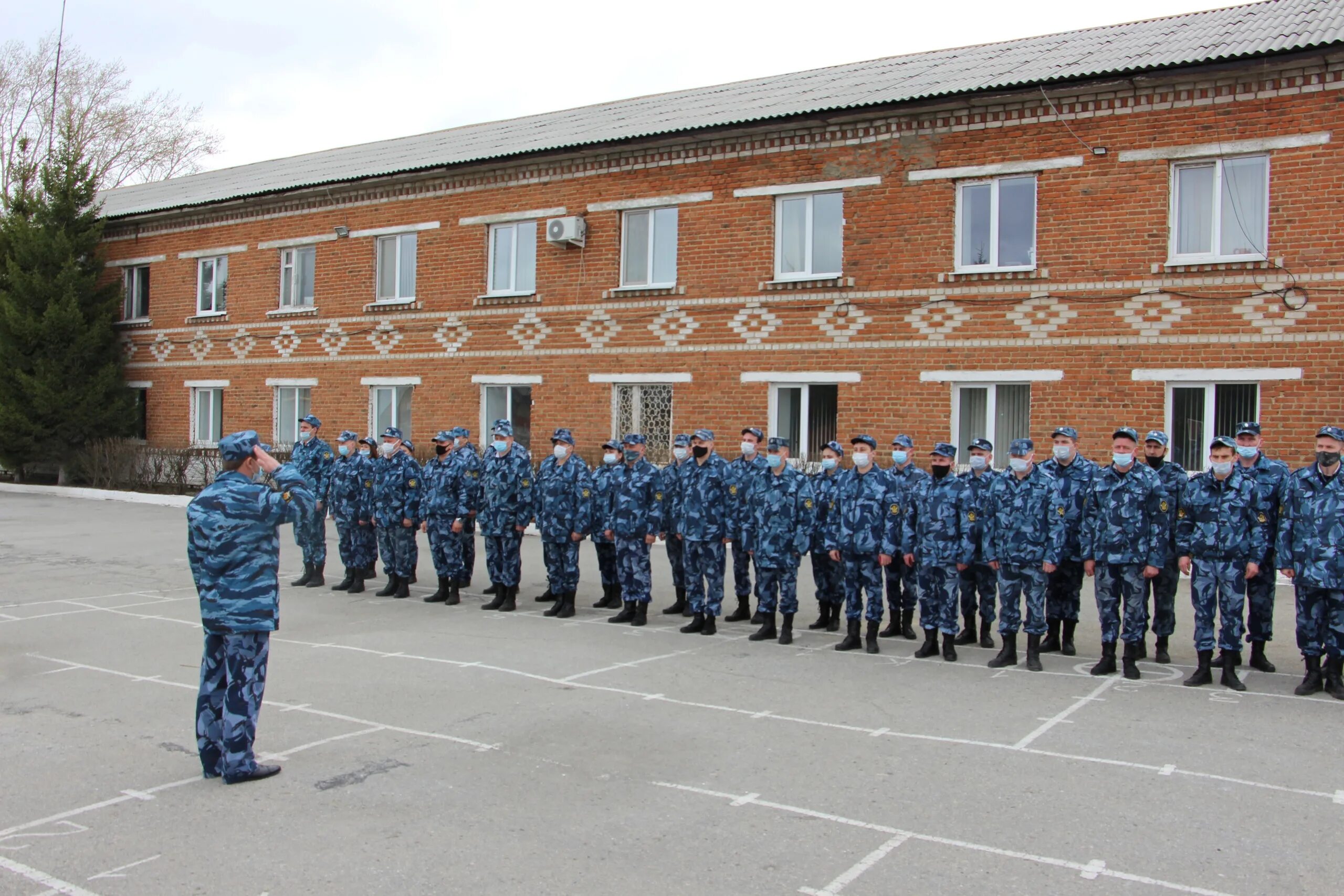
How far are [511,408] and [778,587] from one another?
462 inches

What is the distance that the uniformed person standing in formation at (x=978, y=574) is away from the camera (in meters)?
9.60

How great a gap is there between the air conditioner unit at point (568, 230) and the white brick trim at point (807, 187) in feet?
10.2

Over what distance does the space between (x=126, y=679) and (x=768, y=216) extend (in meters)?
12.5

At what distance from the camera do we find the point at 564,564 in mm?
11641

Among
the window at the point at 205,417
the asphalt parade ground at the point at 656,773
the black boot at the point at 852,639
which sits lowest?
the asphalt parade ground at the point at 656,773

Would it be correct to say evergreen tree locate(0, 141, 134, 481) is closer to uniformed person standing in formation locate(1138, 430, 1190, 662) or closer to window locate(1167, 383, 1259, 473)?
window locate(1167, 383, 1259, 473)

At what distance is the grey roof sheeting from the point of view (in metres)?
14.9

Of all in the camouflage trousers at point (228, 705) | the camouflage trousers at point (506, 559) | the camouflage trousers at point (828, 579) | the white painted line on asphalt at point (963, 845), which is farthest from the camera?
the camouflage trousers at point (506, 559)

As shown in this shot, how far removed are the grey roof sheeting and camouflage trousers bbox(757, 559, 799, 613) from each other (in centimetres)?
887

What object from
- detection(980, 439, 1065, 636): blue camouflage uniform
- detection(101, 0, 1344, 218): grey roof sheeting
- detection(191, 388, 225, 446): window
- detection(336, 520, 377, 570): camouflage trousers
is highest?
detection(101, 0, 1344, 218): grey roof sheeting

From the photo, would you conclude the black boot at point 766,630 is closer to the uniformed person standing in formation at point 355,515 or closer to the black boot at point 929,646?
the black boot at point 929,646

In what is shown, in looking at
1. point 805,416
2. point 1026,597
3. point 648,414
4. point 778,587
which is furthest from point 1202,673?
point 648,414

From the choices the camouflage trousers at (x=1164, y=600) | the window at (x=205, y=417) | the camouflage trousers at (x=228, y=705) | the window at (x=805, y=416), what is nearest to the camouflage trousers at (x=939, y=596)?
the camouflage trousers at (x=1164, y=600)

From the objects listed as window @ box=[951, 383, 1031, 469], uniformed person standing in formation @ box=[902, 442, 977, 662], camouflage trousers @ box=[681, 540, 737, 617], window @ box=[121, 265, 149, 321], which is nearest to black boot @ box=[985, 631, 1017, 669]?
uniformed person standing in formation @ box=[902, 442, 977, 662]
